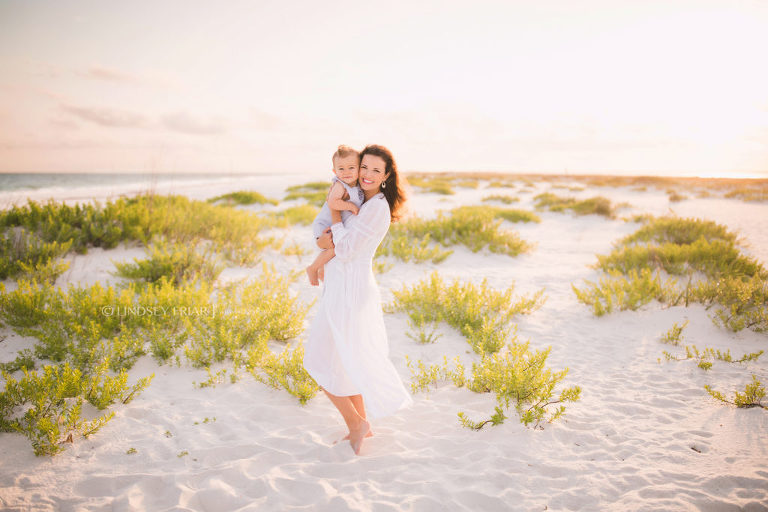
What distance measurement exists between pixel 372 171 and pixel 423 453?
2.08m

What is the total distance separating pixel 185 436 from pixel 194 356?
951mm

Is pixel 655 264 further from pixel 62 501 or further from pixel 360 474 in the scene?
pixel 62 501

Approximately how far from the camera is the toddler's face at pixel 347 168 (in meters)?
2.39

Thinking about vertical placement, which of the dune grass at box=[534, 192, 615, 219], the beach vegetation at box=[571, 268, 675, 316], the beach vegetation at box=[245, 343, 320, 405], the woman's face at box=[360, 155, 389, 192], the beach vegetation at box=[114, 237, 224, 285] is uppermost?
the dune grass at box=[534, 192, 615, 219]

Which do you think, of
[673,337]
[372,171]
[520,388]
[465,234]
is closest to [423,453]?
[520,388]

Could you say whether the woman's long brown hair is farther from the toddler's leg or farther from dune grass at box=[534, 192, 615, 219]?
dune grass at box=[534, 192, 615, 219]

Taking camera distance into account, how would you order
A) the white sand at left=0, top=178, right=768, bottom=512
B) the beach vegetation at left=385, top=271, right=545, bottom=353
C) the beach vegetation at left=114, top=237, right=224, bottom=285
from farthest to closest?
the beach vegetation at left=114, top=237, right=224, bottom=285 < the beach vegetation at left=385, top=271, right=545, bottom=353 < the white sand at left=0, top=178, right=768, bottom=512

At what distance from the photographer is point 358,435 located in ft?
8.95

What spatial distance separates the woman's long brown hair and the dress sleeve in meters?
0.16

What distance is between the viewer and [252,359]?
3.59m

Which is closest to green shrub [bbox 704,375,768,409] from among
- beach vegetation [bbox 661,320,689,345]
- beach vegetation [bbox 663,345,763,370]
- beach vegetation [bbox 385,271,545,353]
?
beach vegetation [bbox 663,345,763,370]

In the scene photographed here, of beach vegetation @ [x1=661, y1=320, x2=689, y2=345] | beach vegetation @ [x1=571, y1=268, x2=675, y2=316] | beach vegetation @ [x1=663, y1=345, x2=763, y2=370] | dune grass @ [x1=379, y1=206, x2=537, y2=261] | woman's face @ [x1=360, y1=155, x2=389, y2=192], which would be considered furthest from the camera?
dune grass @ [x1=379, y1=206, x2=537, y2=261]

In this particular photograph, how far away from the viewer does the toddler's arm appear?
235 cm

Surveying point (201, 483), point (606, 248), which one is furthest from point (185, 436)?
point (606, 248)
